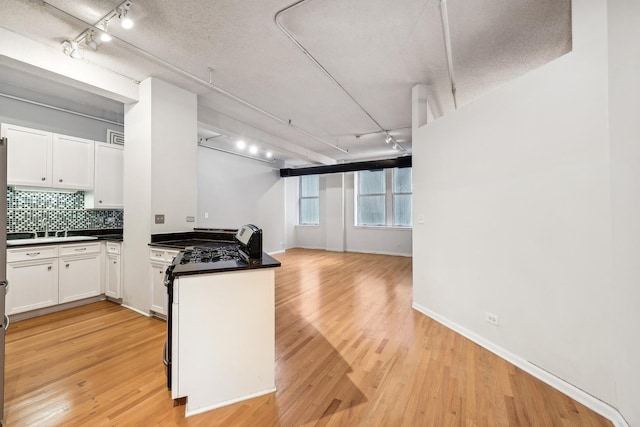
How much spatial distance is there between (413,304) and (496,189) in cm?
195

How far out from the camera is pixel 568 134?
1926 mm

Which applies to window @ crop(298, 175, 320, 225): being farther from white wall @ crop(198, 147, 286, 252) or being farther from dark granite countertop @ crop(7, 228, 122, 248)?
dark granite countertop @ crop(7, 228, 122, 248)

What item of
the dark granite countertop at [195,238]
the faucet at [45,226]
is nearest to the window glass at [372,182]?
the dark granite countertop at [195,238]

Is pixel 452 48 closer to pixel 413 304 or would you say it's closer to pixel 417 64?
pixel 417 64

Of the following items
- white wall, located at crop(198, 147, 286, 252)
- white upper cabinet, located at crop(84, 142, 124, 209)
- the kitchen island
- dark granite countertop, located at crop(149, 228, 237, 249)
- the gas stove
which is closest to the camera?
the kitchen island

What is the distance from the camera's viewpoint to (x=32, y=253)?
3164mm

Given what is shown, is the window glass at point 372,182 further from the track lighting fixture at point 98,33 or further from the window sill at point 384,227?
the track lighting fixture at point 98,33

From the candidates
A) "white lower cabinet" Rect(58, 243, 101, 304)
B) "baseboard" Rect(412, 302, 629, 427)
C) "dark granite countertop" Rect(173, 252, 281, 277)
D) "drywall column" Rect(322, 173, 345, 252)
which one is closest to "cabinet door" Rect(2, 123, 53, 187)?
"white lower cabinet" Rect(58, 243, 101, 304)

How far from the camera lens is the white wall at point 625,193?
1479 millimetres

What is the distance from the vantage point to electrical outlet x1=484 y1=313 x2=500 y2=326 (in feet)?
8.14

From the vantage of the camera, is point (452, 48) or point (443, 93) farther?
point (443, 93)

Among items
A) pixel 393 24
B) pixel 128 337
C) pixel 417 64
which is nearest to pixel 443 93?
pixel 417 64

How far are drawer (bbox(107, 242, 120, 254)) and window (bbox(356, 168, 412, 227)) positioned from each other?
648 centimetres

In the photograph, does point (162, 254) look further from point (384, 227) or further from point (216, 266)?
point (384, 227)
